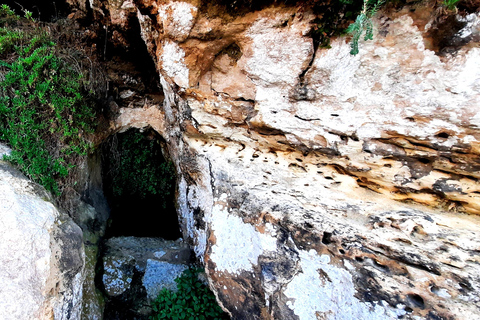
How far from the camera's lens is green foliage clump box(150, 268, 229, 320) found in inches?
127

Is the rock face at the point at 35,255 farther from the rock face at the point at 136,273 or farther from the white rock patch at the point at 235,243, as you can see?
the white rock patch at the point at 235,243

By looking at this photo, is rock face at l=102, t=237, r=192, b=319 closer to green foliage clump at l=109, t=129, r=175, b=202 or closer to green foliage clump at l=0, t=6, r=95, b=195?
green foliage clump at l=109, t=129, r=175, b=202

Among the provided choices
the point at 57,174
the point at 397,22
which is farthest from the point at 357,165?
the point at 57,174

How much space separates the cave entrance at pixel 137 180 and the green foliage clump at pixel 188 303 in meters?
1.32

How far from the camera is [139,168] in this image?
473cm

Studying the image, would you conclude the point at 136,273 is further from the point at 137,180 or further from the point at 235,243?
the point at 235,243

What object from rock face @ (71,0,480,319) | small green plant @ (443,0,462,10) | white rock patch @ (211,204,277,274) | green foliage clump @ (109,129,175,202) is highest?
small green plant @ (443,0,462,10)

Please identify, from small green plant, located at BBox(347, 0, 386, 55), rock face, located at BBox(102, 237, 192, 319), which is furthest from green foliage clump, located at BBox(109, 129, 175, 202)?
small green plant, located at BBox(347, 0, 386, 55)

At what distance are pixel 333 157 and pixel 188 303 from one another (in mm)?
2634

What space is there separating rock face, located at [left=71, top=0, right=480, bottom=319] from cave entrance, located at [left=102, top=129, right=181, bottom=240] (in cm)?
196

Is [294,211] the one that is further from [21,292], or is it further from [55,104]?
[55,104]

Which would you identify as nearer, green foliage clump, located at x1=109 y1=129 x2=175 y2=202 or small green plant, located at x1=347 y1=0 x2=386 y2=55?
small green plant, located at x1=347 y1=0 x2=386 y2=55

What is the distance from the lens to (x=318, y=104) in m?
2.29

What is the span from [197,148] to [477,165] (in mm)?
2640
